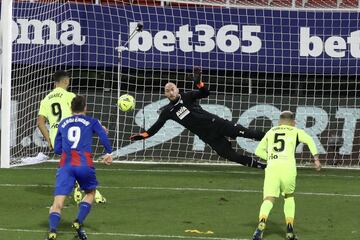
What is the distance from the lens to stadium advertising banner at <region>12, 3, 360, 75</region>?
74.3 ft

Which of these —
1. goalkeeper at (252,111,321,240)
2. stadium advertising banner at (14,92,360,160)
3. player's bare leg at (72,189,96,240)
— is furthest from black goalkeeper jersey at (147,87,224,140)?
player's bare leg at (72,189,96,240)

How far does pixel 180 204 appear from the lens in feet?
52.1

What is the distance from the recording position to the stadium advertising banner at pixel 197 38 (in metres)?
22.7

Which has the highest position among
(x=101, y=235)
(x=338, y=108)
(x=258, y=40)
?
(x=258, y=40)

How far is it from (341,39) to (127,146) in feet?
18.4

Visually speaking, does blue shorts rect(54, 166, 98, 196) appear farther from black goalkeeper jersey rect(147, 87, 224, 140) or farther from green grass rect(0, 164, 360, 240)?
black goalkeeper jersey rect(147, 87, 224, 140)

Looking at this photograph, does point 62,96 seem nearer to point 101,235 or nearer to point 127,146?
point 101,235

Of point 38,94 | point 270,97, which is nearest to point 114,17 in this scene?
point 38,94

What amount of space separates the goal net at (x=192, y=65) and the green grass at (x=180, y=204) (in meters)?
1.48

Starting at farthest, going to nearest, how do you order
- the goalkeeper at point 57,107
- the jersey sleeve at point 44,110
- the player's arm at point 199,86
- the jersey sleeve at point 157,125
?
the jersey sleeve at point 157,125, the player's arm at point 199,86, the jersey sleeve at point 44,110, the goalkeeper at point 57,107

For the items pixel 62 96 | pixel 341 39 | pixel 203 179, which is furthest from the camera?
pixel 341 39

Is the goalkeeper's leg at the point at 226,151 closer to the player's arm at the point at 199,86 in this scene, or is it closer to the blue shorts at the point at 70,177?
the player's arm at the point at 199,86

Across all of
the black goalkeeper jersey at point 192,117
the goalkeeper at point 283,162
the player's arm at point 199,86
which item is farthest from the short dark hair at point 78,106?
the black goalkeeper jersey at point 192,117

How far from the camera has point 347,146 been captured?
22.8 metres
